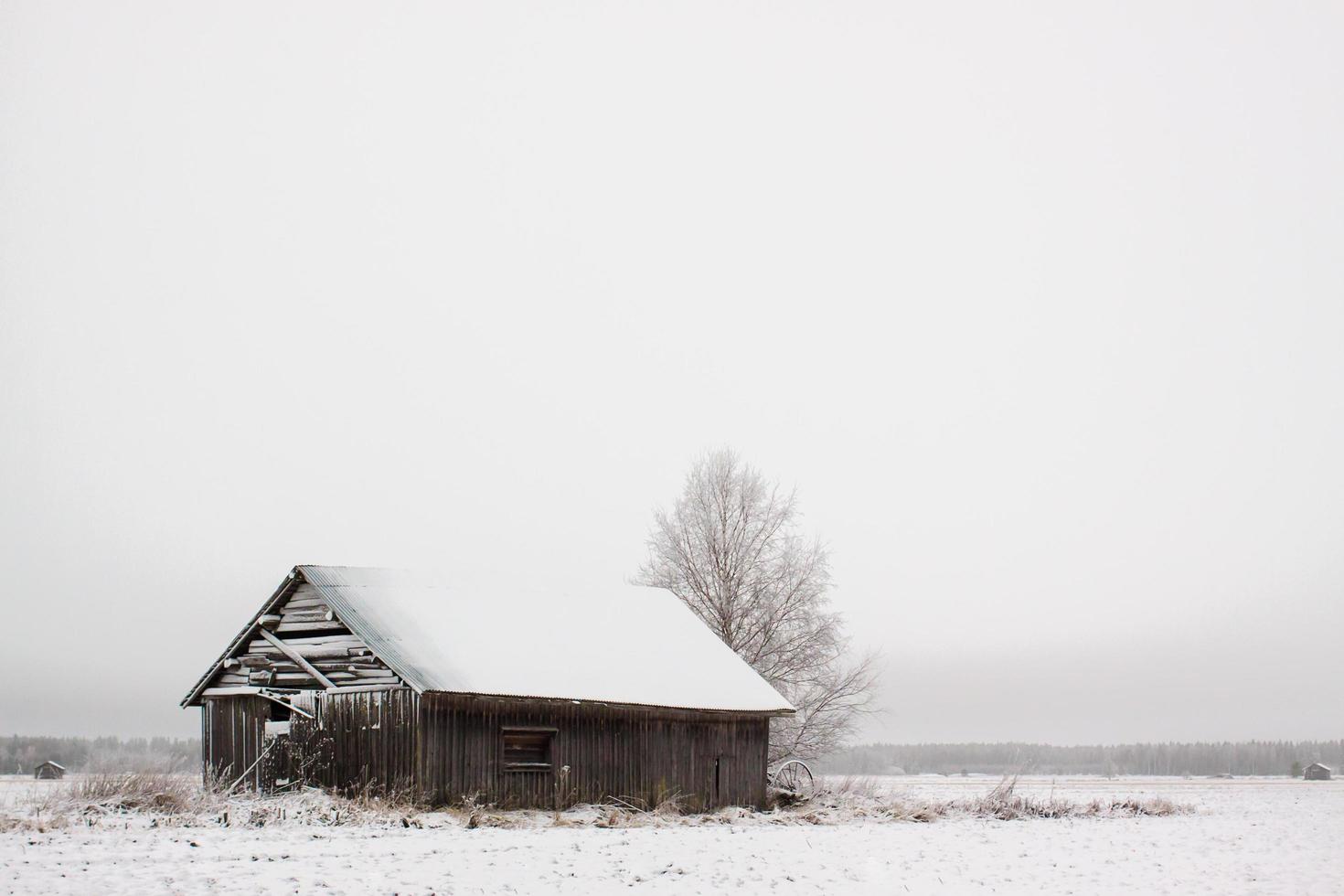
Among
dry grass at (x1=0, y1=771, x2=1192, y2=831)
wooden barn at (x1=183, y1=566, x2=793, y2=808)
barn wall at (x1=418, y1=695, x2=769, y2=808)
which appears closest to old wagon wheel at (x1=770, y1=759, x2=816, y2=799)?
dry grass at (x1=0, y1=771, x2=1192, y2=831)

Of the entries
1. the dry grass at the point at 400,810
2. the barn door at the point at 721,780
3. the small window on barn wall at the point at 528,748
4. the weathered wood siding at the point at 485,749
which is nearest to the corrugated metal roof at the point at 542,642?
the weathered wood siding at the point at 485,749

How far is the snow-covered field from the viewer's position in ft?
49.7

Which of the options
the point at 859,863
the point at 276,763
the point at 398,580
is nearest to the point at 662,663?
the point at 398,580

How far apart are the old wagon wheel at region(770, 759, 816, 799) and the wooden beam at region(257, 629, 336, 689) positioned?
13221mm

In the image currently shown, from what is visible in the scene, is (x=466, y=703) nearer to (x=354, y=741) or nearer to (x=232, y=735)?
(x=354, y=741)

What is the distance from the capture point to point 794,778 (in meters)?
35.6

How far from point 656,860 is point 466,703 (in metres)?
8.72

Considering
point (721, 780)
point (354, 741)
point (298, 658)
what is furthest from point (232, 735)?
point (721, 780)

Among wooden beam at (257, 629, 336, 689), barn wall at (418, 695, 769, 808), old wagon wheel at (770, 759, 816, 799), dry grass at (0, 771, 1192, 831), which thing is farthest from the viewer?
old wagon wheel at (770, 759, 816, 799)

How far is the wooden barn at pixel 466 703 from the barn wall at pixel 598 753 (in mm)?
32

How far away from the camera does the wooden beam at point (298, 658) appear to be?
27622mm

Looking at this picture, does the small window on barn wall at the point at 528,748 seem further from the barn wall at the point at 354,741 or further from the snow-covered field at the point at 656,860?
the snow-covered field at the point at 656,860

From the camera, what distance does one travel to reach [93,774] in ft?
71.4

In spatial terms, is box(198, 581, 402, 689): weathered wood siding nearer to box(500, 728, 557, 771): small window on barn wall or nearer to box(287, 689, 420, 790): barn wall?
box(287, 689, 420, 790): barn wall
